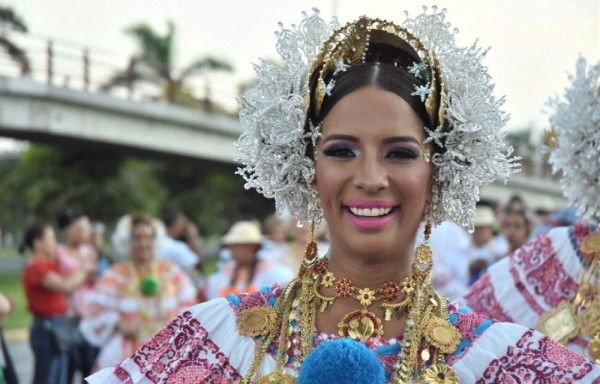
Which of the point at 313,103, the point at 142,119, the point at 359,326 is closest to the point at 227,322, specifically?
the point at 359,326

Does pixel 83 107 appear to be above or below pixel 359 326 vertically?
above

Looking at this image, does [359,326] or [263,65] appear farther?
[263,65]

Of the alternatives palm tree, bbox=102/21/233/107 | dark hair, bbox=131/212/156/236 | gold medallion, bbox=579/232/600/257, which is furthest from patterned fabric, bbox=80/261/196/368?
palm tree, bbox=102/21/233/107

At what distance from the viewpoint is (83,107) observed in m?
19.2

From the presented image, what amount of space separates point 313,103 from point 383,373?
2.71ft

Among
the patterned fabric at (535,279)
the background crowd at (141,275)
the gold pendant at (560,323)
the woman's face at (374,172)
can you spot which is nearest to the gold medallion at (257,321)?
the woman's face at (374,172)

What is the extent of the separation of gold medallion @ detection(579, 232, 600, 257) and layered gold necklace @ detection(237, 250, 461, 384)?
1354 millimetres

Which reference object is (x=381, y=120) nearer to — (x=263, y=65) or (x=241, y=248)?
(x=263, y=65)

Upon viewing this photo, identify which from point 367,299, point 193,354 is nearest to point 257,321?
point 193,354

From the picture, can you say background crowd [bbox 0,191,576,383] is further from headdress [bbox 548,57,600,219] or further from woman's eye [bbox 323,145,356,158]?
woman's eye [bbox 323,145,356,158]

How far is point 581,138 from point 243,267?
4.15m

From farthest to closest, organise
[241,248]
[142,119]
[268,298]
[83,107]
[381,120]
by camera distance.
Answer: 1. [142,119]
2. [83,107]
3. [241,248]
4. [268,298]
5. [381,120]

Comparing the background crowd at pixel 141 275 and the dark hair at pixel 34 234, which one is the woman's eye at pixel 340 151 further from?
the dark hair at pixel 34 234

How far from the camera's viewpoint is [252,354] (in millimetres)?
2389
